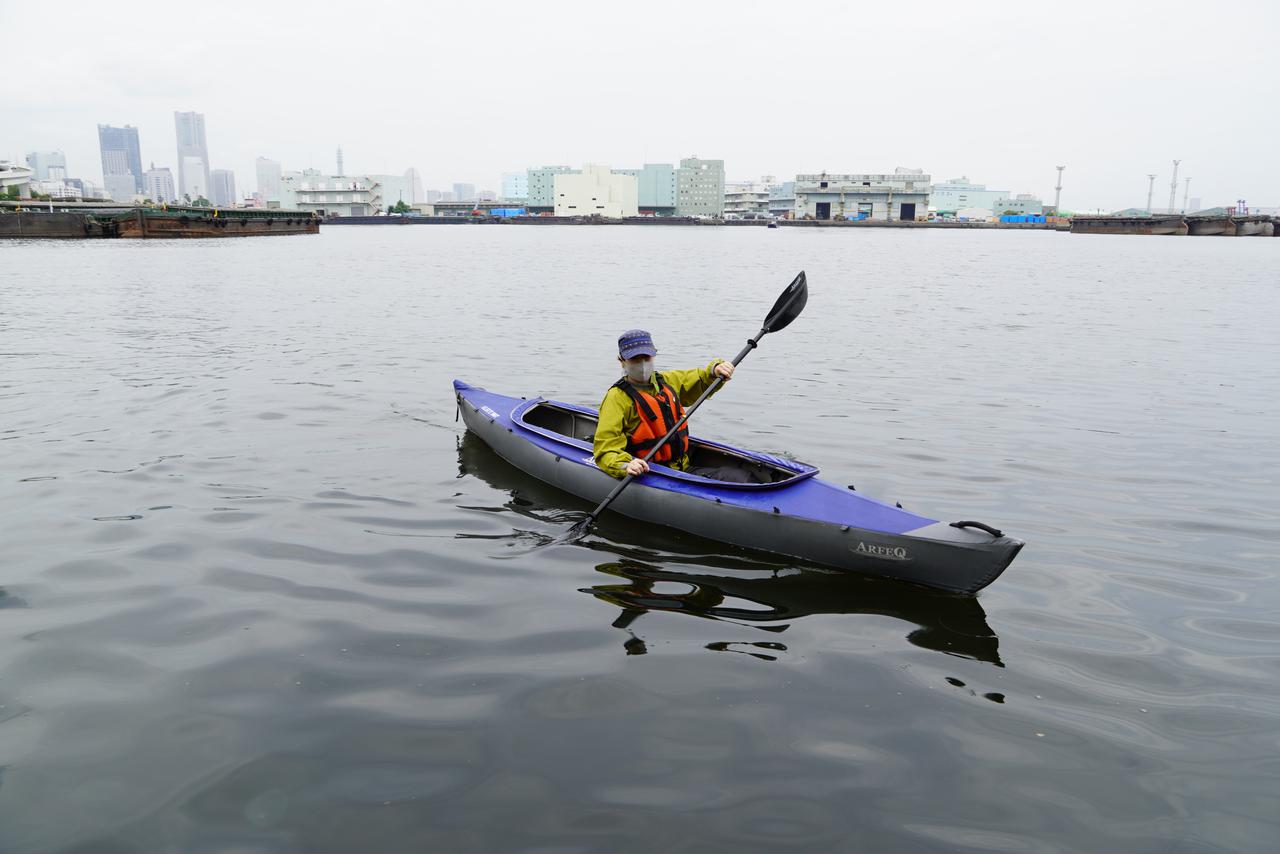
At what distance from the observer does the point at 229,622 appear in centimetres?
610

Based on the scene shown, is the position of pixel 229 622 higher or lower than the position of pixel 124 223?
lower

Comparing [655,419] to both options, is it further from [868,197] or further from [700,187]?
[700,187]

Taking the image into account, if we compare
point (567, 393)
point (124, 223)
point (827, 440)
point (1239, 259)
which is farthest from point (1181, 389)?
point (124, 223)

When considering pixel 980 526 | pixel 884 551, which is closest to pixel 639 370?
pixel 884 551

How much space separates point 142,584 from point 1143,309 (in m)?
28.6

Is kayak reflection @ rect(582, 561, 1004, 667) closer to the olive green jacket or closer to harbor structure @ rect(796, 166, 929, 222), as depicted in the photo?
the olive green jacket

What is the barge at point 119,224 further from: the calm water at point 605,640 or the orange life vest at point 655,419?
the orange life vest at point 655,419

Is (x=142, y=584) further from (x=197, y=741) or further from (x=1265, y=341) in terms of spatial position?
(x=1265, y=341)

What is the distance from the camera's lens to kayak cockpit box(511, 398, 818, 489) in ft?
25.9

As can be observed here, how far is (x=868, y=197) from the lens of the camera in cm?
15812

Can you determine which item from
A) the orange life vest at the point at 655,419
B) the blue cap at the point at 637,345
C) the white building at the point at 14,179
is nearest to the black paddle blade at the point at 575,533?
the orange life vest at the point at 655,419

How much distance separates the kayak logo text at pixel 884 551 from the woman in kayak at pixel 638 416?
184cm

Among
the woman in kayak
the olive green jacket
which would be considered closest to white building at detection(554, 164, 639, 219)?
the woman in kayak

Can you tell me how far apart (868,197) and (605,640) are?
165330mm
